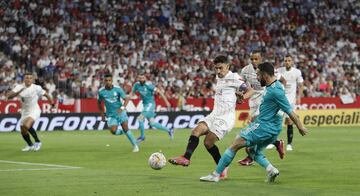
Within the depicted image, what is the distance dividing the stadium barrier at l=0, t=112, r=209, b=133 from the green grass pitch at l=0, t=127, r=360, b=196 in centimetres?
738

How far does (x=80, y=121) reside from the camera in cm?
3547

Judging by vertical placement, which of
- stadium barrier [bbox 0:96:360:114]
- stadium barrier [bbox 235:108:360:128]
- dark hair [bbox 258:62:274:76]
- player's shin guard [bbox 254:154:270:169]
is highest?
dark hair [bbox 258:62:274:76]

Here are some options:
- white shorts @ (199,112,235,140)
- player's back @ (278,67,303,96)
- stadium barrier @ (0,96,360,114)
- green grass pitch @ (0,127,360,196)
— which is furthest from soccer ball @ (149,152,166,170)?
stadium barrier @ (0,96,360,114)

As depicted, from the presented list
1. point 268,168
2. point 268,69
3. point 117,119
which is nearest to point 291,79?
point 117,119

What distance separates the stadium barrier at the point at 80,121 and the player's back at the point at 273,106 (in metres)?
21.8

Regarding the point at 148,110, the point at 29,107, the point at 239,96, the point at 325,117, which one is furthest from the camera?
the point at 325,117

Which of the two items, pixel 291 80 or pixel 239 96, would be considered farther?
pixel 291 80

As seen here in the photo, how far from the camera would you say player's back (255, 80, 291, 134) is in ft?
43.9

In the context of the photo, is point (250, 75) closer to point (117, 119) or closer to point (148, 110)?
point (117, 119)

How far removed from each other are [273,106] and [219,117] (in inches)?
74.5

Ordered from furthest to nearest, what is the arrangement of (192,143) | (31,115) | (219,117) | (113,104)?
1. (31,115)
2. (113,104)
3. (219,117)
4. (192,143)

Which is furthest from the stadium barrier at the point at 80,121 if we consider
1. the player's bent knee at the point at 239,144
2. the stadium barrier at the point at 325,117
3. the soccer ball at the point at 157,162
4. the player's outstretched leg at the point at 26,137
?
the player's bent knee at the point at 239,144

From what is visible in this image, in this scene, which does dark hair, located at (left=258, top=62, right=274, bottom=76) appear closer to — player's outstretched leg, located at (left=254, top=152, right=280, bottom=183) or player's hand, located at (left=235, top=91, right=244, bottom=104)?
player's hand, located at (left=235, top=91, right=244, bottom=104)

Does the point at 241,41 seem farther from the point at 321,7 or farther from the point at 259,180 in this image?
the point at 259,180
